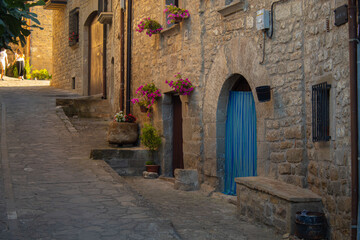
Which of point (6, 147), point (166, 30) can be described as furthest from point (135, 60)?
point (6, 147)

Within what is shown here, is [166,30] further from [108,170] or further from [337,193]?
[337,193]

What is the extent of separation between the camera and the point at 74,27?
19.0 metres

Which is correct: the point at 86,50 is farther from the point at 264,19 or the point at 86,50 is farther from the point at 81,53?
the point at 264,19

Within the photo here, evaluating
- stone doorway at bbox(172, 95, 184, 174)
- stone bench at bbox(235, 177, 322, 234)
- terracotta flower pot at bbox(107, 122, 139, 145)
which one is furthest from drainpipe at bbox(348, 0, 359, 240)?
terracotta flower pot at bbox(107, 122, 139, 145)

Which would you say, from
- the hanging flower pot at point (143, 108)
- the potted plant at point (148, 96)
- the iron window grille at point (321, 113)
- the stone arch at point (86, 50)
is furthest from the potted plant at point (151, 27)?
the stone arch at point (86, 50)

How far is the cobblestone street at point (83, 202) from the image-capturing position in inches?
200

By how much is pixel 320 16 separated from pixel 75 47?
14635 millimetres

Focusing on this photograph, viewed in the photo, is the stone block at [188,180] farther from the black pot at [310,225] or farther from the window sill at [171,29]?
the black pot at [310,225]

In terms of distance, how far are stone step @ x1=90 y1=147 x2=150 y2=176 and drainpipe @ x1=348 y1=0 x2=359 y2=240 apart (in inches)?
234

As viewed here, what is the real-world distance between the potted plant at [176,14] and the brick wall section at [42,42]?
19.4 meters

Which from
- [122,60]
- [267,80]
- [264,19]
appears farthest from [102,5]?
[267,80]

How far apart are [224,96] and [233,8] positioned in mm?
1444

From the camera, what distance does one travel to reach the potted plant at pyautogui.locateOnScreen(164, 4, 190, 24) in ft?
28.7

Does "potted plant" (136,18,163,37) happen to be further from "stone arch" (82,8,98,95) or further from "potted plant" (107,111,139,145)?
"stone arch" (82,8,98,95)
